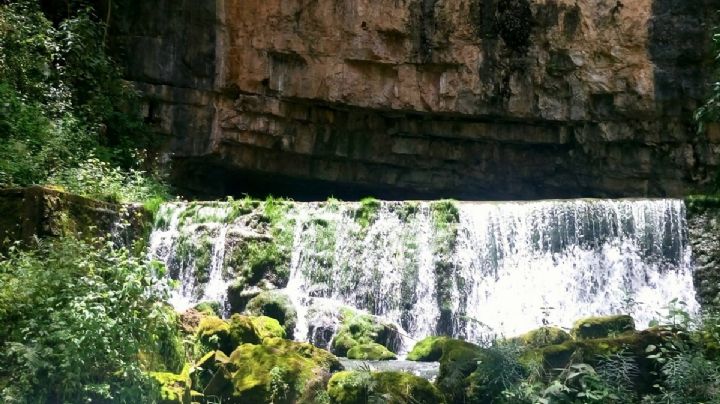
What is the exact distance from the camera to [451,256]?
13047 mm

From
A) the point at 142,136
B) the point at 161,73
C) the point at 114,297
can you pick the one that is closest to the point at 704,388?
the point at 114,297

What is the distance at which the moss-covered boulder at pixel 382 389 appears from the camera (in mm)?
6754

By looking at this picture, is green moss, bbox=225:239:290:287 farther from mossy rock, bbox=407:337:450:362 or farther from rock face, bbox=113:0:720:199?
rock face, bbox=113:0:720:199

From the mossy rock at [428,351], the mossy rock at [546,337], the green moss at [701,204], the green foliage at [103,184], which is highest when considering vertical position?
the green moss at [701,204]

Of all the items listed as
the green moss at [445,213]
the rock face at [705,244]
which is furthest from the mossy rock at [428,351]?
the rock face at [705,244]

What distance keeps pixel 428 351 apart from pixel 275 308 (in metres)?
2.65

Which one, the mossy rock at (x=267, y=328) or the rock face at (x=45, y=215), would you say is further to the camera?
A: the mossy rock at (x=267, y=328)

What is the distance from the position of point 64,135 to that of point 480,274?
7.25m

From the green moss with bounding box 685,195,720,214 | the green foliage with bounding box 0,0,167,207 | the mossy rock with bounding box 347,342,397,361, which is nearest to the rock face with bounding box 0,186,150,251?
the green foliage with bounding box 0,0,167,207

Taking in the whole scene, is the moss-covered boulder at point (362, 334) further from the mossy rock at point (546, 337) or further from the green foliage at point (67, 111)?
the green foliage at point (67, 111)

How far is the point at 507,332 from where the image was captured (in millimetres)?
11984

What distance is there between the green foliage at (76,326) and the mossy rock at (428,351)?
3623mm

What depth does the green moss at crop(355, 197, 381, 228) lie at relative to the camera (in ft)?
44.6

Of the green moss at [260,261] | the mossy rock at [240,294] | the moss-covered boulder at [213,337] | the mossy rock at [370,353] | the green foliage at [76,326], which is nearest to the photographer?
the green foliage at [76,326]
